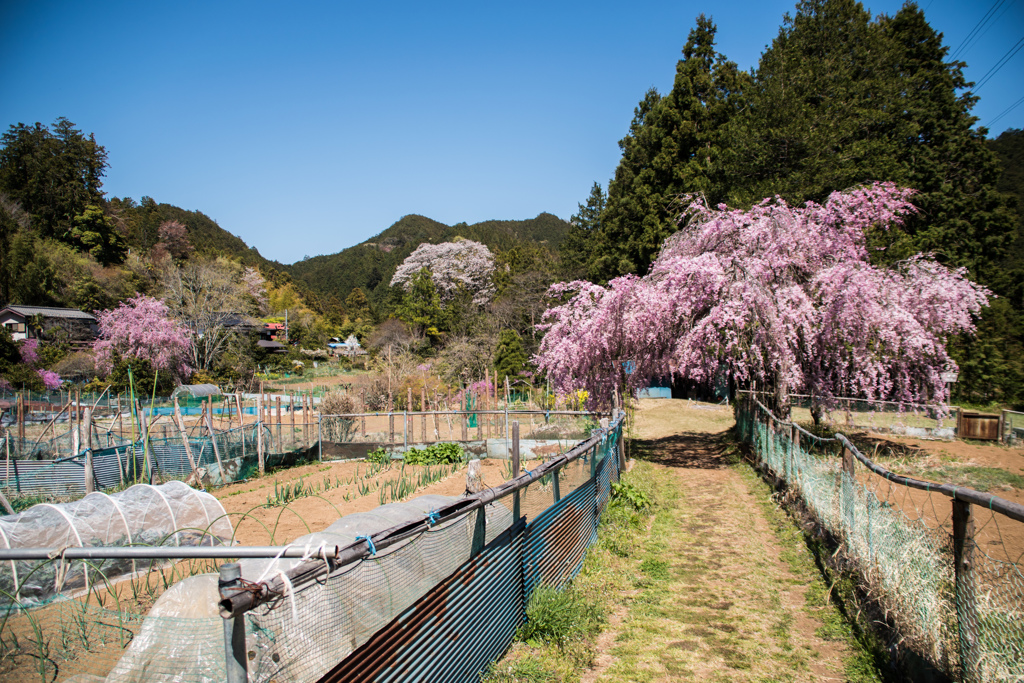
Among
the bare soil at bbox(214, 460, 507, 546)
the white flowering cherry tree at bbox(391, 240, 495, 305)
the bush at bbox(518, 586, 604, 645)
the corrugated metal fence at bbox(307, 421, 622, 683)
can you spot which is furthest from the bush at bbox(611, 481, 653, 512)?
the white flowering cherry tree at bbox(391, 240, 495, 305)

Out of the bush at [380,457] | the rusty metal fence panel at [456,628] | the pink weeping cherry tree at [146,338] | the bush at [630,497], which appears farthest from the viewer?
the pink weeping cherry tree at [146,338]

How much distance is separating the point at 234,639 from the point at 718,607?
16.1ft

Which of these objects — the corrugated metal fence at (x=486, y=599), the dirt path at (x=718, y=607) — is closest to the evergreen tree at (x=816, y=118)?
the dirt path at (x=718, y=607)

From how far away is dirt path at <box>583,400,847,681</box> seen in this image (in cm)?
439

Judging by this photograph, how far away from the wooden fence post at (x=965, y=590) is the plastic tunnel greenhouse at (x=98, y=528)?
221 inches

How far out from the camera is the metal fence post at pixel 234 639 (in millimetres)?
1937

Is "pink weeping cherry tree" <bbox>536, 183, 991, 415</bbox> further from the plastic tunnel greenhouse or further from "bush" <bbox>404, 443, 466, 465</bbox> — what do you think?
the plastic tunnel greenhouse

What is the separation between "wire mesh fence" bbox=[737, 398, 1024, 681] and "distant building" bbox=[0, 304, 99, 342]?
45.5 m

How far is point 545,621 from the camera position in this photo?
463 cm

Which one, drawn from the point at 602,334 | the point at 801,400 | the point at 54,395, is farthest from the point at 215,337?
the point at 801,400

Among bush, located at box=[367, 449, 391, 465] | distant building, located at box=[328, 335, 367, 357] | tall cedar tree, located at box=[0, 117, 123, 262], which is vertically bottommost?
bush, located at box=[367, 449, 391, 465]

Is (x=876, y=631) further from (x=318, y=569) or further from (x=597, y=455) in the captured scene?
(x=318, y=569)

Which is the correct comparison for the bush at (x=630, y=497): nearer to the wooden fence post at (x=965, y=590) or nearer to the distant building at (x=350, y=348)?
the wooden fence post at (x=965, y=590)

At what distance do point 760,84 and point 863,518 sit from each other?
90.6 ft
